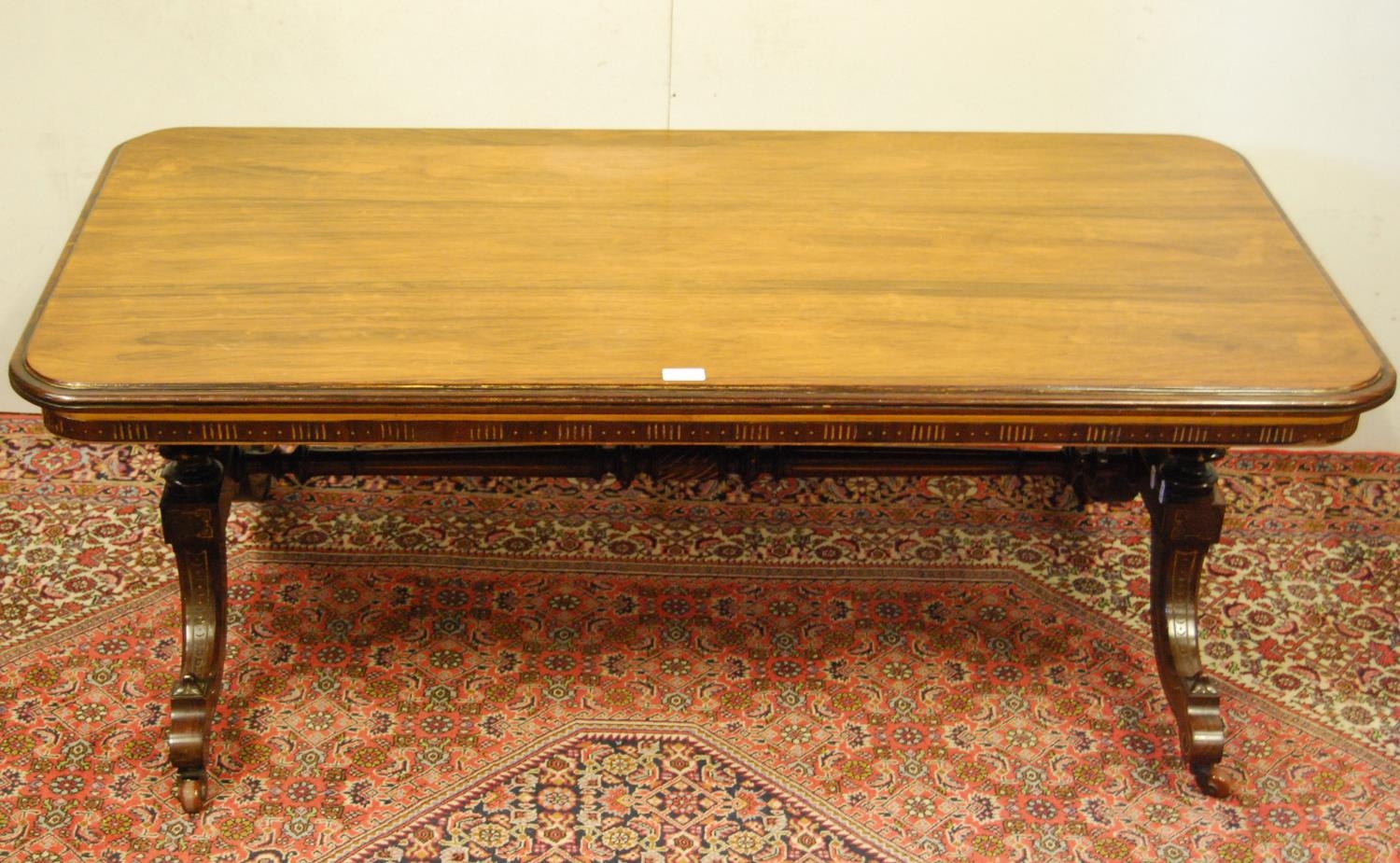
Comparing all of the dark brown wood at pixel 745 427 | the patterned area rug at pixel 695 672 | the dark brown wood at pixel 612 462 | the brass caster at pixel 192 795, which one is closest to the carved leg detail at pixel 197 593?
the brass caster at pixel 192 795

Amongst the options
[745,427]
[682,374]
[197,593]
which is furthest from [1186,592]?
[197,593]

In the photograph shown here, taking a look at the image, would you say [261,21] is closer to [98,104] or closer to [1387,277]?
[98,104]

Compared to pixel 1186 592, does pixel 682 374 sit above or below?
above

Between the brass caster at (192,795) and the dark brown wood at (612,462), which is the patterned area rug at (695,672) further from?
the dark brown wood at (612,462)

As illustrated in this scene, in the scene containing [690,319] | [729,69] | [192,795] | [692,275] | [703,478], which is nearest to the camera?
[690,319]

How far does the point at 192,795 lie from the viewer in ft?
8.84

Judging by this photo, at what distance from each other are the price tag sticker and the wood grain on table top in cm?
2

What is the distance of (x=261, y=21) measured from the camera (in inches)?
127

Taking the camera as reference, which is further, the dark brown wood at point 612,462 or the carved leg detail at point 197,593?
the dark brown wood at point 612,462

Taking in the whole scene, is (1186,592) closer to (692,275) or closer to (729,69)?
(692,275)

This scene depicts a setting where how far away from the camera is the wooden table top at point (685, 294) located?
7.63ft

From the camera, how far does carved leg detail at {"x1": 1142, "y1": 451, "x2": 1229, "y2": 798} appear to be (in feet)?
9.02

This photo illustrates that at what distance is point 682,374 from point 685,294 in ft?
0.80

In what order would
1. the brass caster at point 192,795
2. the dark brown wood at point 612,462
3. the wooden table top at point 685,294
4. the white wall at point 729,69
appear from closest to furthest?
the wooden table top at point 685,294
the brass caster at point 192,795
the dark brown wood at point 612,462
the white wall at point 729,69
